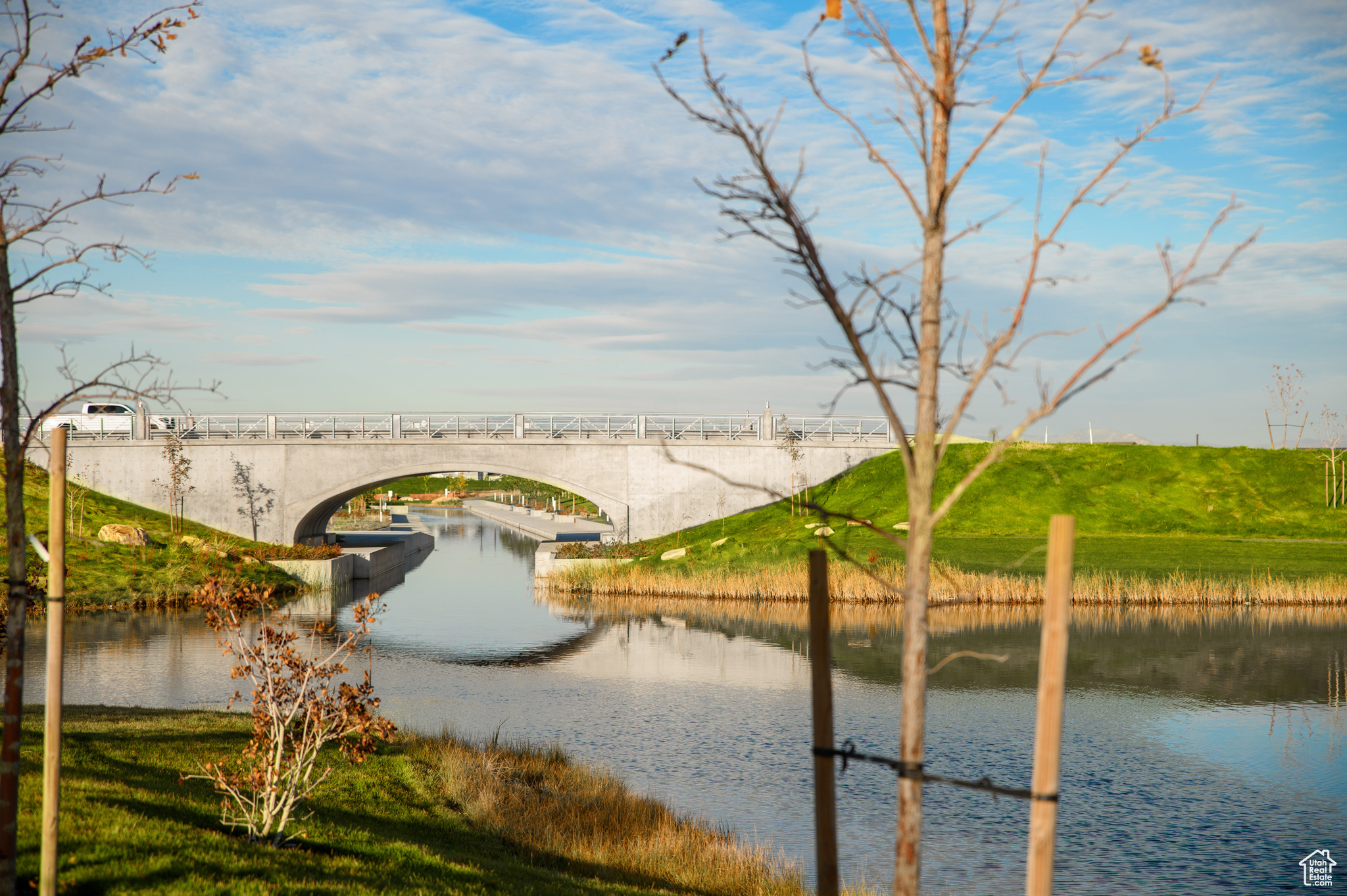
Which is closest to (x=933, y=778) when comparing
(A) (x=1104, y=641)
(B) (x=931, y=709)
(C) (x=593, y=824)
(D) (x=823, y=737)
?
(D) (x=823, y=737)

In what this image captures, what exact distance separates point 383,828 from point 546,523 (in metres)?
67.9

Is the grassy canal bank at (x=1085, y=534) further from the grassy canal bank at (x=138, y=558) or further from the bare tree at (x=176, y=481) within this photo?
the bare tree at (x=176, y=481)

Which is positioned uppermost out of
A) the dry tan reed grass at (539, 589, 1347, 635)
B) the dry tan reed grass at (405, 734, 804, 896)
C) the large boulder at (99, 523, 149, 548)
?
the large boulder at (99, 523, 149, 548)

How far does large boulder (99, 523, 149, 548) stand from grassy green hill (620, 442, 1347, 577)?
21616 millimetres

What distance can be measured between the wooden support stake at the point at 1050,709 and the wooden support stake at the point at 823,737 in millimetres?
1340

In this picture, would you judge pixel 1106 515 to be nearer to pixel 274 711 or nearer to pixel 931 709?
pixel 931 709

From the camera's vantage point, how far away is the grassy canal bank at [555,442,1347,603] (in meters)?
33.9

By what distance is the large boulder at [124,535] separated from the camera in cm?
4122

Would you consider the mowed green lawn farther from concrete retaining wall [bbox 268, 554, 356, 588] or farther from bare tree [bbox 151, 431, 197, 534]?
bare tree [bbox 151, 431, 197, 534]

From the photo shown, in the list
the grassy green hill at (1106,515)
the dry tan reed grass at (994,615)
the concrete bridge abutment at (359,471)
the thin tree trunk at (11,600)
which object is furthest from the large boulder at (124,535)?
the thin tree trunk at (11,600)

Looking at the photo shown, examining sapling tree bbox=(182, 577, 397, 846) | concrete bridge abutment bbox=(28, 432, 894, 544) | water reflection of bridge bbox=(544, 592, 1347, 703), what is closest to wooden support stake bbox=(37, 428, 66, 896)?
sapling tree bbox=(182, 577, 397, 846)

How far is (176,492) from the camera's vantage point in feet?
156

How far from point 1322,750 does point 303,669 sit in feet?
58.2

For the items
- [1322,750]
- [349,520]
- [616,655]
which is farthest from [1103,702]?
[349,520]
